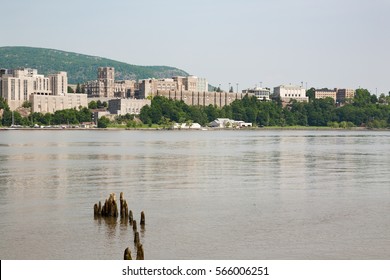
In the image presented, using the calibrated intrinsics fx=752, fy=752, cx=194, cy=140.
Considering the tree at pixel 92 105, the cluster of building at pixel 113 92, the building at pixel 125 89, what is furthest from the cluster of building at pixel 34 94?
the building at pixel 125 89

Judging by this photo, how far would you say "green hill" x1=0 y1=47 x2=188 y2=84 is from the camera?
112 metres

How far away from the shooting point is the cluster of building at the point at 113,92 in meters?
73.5

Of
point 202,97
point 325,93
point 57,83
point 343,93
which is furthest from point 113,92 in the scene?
point 343,93

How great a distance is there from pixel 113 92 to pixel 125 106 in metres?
19.0

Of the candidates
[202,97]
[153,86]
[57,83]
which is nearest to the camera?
[57,83]

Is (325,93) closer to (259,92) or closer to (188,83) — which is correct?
(259,92)

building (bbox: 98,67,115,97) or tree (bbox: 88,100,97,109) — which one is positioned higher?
building (bbox: 98,67,115,97)

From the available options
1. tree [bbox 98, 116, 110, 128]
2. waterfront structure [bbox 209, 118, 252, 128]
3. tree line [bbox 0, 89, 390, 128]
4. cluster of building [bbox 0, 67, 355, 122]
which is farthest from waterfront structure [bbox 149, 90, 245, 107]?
tree [bbox 98, 116, 110, 128]

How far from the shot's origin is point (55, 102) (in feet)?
244

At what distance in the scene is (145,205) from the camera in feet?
36.8

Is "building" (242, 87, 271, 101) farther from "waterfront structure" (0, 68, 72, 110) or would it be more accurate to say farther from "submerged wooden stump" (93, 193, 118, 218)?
"submerged wooden stump" (93, 193, 118, 218)

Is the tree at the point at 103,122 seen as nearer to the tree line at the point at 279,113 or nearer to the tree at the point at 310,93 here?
the tree line at the point at 279,113
